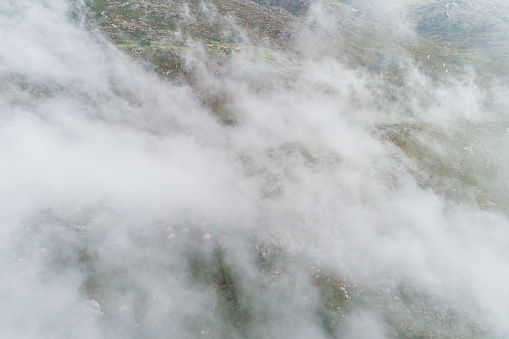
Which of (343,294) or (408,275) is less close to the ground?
(408,275)

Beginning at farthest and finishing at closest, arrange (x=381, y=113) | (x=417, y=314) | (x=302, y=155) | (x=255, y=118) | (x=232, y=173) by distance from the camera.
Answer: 1. (x=381, y=113)
2. (x=255, y=118)
3. (x=302, y=155)
4. (x=232, y=173)
5. (x=417, y=314)

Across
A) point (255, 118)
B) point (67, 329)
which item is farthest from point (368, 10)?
point (67, 329)

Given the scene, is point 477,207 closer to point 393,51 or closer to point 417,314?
point 417,314

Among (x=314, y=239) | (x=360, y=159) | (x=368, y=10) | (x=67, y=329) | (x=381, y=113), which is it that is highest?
(x=368, y=10)

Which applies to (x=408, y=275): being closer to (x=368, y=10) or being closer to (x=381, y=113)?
(x=381, y=113)

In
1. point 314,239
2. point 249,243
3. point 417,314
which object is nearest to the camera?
point 417,314

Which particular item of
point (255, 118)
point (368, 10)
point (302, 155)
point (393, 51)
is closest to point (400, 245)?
point (302, 155)

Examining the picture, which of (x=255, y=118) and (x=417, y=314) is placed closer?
(x=417, y=314)

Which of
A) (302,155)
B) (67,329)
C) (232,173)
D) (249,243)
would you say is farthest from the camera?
(302,155)

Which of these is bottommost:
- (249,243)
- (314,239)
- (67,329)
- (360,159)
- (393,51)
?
(67,329)
